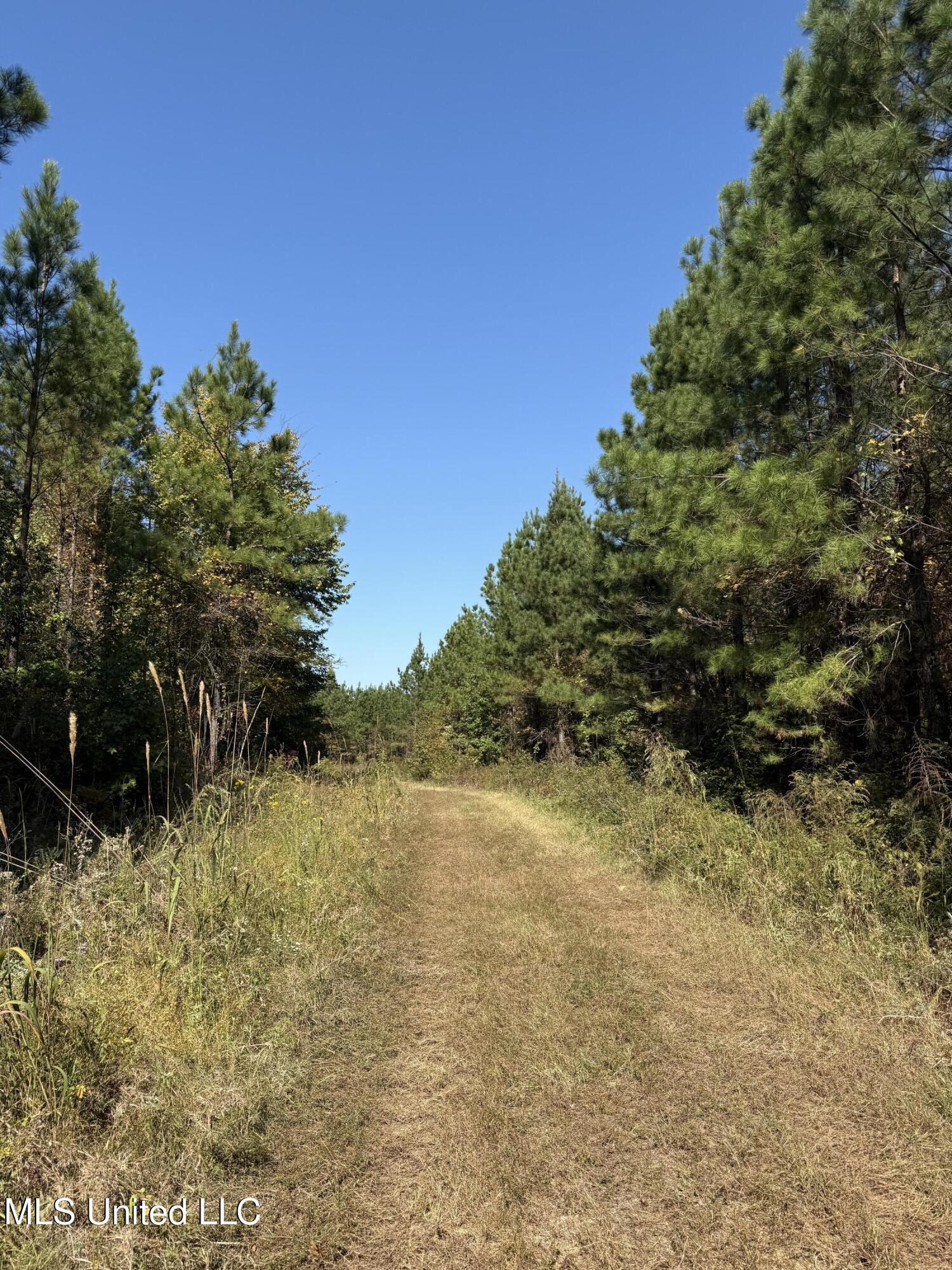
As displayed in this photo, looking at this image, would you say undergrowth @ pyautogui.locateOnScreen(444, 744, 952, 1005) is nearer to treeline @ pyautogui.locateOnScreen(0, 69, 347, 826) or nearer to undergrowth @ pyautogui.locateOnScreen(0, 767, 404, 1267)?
undergrowth @ pyautogui.locateOnScreen(0, 767, 404, 1267)

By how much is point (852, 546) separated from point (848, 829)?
261cm

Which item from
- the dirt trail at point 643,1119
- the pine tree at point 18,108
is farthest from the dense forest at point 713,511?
the dirt trail at point 643,1119

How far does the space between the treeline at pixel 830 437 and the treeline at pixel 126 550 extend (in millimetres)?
5525

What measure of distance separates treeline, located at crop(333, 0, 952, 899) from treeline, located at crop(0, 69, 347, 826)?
18.1ft

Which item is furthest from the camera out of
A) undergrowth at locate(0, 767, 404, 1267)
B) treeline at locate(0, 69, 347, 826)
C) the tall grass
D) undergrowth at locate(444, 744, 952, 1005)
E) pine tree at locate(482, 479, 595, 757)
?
pine tree at locate(482, 479, 595, 757)

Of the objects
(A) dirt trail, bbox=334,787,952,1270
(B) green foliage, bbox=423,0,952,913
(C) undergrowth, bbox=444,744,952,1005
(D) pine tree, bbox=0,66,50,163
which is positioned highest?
(D) pine tree, bbox=0,66,50,163

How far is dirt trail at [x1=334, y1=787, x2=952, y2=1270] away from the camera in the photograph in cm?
220

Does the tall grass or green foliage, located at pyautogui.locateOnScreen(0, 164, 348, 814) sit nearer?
the tall grass

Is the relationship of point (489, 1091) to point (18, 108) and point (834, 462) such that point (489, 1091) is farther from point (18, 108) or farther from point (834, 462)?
point (18, 108)

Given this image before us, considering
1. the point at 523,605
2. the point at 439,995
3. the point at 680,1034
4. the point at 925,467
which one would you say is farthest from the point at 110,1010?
the point at 523,605

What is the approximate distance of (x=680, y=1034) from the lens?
3.58 meters

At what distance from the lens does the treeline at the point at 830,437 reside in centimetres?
522

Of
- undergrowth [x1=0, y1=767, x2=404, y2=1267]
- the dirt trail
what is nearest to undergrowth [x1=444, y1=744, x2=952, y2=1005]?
the dirt trail

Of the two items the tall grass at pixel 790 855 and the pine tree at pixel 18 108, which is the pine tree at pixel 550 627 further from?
the pine tree at pixel 18 108
